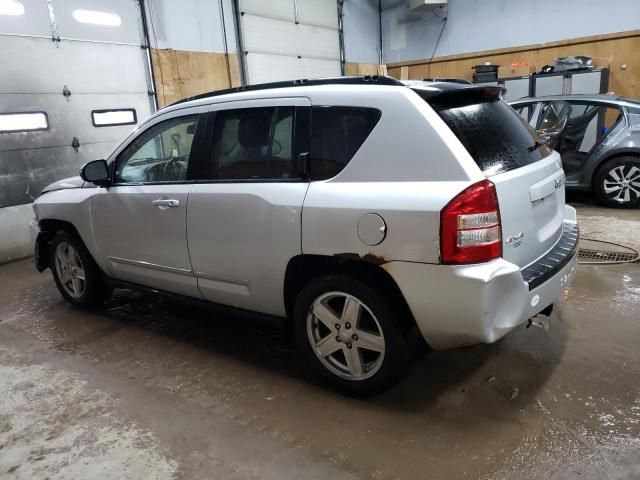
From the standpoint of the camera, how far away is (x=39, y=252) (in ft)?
14.3

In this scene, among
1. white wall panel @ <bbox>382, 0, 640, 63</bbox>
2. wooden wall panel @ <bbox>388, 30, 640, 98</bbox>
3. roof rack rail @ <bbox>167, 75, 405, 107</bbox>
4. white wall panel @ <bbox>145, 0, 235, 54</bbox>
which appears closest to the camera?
roof rack rail @ <bbox>167, 75, 405, 107</bbox>

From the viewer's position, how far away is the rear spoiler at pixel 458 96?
2404mm

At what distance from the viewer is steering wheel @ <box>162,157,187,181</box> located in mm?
3186

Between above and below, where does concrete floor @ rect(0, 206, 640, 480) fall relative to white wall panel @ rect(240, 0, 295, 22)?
below

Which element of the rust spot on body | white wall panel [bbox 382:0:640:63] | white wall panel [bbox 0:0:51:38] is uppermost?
white wall panel [bbox 382:0:640:63]

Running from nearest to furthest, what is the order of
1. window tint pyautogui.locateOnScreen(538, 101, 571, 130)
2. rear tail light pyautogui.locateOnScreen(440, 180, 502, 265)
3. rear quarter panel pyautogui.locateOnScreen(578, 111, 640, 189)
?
rear tail light pyautogui.locateOnScreen(440, 180, 502, 265) → rear quarter panel pyautogui.locateOnScreen(578, 111, 640, 189) → window tint pyautogui.locateOnScreen(538, 101, 571, 130)

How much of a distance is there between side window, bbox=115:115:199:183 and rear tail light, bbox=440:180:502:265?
1.79 m

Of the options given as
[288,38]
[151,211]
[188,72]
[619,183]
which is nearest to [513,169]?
[151,211]

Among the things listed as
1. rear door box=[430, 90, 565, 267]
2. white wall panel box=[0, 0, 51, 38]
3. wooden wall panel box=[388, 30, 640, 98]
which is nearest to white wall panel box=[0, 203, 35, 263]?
white wall panel box=[0, 0, 51, 38]

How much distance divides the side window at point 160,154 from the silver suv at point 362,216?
2 cm

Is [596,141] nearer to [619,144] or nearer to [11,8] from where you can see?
[619,144]

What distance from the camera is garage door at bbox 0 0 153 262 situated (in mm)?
6094

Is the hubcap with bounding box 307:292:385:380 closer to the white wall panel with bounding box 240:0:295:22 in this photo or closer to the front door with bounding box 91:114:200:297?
the front door with bounding box 91:114:200:297

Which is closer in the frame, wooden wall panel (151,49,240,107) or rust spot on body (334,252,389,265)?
rust spot on body (334,252,389,265)
